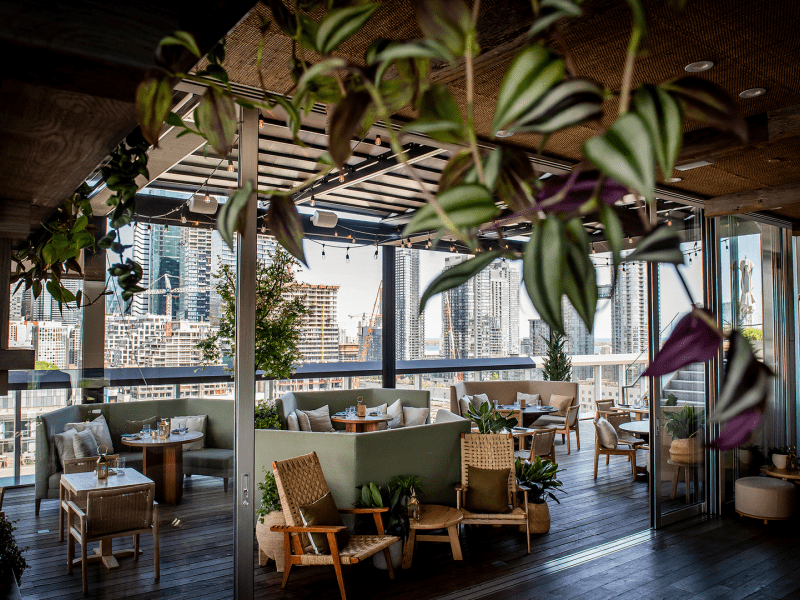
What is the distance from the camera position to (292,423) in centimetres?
705

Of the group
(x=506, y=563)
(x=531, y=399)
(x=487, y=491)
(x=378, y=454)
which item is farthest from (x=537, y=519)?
(x=531, y=399)

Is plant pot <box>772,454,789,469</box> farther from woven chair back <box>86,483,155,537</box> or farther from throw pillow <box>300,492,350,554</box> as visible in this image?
woven chair back <box>86,483,155,537</box>

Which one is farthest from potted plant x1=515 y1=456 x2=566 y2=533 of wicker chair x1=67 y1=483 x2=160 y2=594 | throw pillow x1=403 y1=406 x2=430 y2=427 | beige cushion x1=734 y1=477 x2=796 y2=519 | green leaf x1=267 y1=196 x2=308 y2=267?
green leaf x1=267 y1=196 x2=308 y2=267

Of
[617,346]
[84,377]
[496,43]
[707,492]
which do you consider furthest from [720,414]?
[617,346]

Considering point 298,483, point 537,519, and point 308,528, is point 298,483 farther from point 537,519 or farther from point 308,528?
point 537,519

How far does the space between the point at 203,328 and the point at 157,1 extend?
9.60 ft

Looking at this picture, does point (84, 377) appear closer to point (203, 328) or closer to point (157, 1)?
point (203, 328)

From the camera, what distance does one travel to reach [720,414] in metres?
0.35

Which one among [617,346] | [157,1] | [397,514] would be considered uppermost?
[157,1]

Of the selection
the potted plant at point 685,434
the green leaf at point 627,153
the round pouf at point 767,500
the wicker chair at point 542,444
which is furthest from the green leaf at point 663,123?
the wicker chair at point 542,444

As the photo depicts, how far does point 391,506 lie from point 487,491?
0.90 metres

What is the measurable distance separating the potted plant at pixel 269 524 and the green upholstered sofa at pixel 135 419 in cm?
125

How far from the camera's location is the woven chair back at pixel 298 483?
13.1 feet

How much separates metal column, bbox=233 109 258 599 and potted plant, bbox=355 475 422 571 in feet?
4.63
